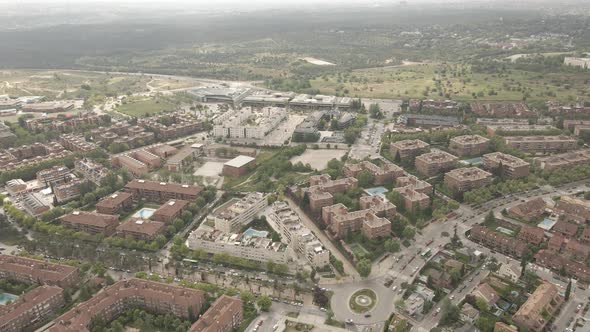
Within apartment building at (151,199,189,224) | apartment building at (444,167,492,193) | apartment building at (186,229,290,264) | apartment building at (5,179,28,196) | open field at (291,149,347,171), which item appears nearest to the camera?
apartment building at (186,229,290,264)

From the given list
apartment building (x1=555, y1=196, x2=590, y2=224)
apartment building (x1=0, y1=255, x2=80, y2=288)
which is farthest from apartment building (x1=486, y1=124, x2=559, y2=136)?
apartment building (x1=0, y1=255, x2=80, y2=288)

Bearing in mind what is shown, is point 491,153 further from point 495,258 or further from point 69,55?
point 69,55

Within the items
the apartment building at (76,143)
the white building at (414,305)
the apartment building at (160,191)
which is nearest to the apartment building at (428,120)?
the apartment building at (160,191)

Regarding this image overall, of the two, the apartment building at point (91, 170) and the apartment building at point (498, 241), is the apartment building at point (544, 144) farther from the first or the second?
the apartment building at point (91, 170)

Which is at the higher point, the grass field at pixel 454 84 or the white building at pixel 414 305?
the grass field at pixel 454 84

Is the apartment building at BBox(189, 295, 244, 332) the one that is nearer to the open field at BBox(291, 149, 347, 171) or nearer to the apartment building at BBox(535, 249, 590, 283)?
the apartment building at BBox(535, 249, 590, 283)

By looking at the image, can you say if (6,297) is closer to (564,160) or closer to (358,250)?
(358,250)
